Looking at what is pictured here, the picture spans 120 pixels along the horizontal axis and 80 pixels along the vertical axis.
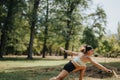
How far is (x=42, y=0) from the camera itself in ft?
176

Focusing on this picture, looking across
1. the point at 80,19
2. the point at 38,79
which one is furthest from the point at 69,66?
the point at 80,19

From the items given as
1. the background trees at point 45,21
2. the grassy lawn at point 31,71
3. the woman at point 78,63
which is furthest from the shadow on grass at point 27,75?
the background trees at point 45,21

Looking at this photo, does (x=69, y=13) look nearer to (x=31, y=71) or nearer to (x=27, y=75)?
(x=31, y=71)

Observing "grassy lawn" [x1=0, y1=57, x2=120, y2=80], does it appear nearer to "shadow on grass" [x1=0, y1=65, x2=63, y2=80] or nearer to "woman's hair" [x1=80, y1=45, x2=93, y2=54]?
"shadow on grass" [x1=0, y1=65, x2=63, y2=80]

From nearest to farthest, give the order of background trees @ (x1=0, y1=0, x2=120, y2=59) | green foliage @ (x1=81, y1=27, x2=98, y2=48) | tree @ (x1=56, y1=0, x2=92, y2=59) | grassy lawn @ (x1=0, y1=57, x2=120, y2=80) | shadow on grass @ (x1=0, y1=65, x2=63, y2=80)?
shadow on grass @ (x1=0, y1=65, x2=63, y2=80), grassy lawn @ (x1=0, y1=57, x2=120, y2=80), background trees @ (x1=0, y1=0, x2=120, y2=59), tree @ (x1=56, y1=0, x2=92, y2=59), green foliage @ (x1=81, y1=27, x2=98, y2=48)

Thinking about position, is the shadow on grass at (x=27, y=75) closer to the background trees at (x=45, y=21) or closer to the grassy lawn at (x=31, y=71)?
the grassy lawn at (x=31, y=71)

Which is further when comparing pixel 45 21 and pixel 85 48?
pixel 45 21

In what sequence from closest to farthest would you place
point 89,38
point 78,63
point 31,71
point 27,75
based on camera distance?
point 78,63, point 27,75, point 31,71, point 89,38

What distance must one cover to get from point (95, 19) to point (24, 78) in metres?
53.0

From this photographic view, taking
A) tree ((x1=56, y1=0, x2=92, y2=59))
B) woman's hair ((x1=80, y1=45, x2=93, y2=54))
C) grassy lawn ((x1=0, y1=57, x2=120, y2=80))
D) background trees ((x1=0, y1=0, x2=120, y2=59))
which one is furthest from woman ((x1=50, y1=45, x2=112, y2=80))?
tree ((x1=56, y1=0, x2=92, y2=59))

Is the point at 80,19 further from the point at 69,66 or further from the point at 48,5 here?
the point at 69,66

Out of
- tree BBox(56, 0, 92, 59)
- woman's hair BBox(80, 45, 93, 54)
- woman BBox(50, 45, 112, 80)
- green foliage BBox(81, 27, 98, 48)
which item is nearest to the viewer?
woman BBox(50, 45, 112, 80)

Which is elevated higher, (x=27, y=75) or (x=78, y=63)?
(x=78, y=63)

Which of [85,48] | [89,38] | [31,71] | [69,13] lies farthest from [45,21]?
[85,48]
